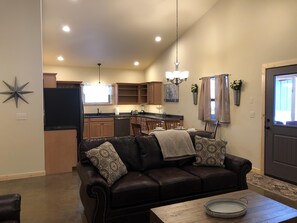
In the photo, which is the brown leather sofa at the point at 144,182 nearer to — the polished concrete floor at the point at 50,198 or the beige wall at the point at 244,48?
the polished concrete floor at the point at 50,198

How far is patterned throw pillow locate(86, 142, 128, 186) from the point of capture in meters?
2.81

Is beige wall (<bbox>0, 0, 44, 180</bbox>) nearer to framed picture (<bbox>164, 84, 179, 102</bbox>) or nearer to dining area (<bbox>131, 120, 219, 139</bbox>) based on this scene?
dining area (<bbox>131, 120, 219, 139</bbox>)

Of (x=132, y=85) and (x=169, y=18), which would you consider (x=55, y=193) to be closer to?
(x=169, y=18)

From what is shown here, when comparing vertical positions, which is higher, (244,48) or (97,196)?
(244,48)

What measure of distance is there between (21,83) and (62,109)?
0.89 metres

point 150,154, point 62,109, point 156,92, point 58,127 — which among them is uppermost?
point 156,92

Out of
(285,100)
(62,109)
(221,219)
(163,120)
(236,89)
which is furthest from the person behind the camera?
(163,120)

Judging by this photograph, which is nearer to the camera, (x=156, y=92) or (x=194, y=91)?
(x=194, y=91)

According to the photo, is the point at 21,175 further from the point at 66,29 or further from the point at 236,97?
the point at 236,97

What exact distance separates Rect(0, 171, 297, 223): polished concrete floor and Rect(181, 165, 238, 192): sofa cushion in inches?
33.2

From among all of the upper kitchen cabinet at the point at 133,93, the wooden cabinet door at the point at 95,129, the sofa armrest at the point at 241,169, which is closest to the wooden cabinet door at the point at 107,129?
the wooden cabinet door at the point at 95,129

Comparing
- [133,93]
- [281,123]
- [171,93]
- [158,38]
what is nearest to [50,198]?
[281,123]

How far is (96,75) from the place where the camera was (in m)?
8.84

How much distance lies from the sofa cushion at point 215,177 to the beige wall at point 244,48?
182 cm
